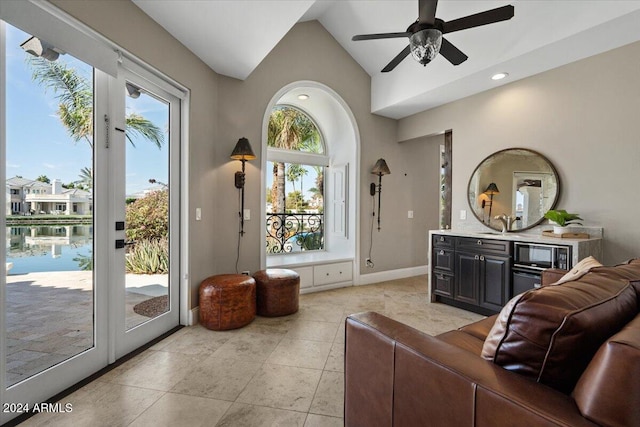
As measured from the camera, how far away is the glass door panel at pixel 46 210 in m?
1.67

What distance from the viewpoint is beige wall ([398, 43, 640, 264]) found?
275 centimetres

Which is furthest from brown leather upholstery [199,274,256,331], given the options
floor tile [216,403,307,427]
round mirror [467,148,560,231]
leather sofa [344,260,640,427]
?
round mirror [467,148,560,231]

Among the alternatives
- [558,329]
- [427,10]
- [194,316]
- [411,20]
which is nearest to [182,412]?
[194,316]

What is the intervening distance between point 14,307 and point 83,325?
0.47m

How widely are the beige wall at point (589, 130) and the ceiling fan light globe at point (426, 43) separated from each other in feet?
6.08

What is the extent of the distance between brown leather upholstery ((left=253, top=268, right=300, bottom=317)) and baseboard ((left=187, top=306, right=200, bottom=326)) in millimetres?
622

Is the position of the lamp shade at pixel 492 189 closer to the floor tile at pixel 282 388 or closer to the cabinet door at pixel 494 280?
the cabinet door at pixel 494 280

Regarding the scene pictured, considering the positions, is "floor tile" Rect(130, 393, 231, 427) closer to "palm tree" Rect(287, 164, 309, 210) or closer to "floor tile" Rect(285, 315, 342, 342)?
"floor tile" Rect(285, 315, 342, 342)

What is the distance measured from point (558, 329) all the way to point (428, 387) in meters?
0.43

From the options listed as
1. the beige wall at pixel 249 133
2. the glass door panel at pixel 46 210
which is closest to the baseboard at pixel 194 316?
the beige wall at pixel 249 133

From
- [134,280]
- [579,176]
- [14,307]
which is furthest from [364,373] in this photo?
[579,176]

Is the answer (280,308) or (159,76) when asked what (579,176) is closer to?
(280,308)

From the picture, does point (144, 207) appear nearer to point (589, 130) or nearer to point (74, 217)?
point (74, 217)

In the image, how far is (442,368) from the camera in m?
0.97
